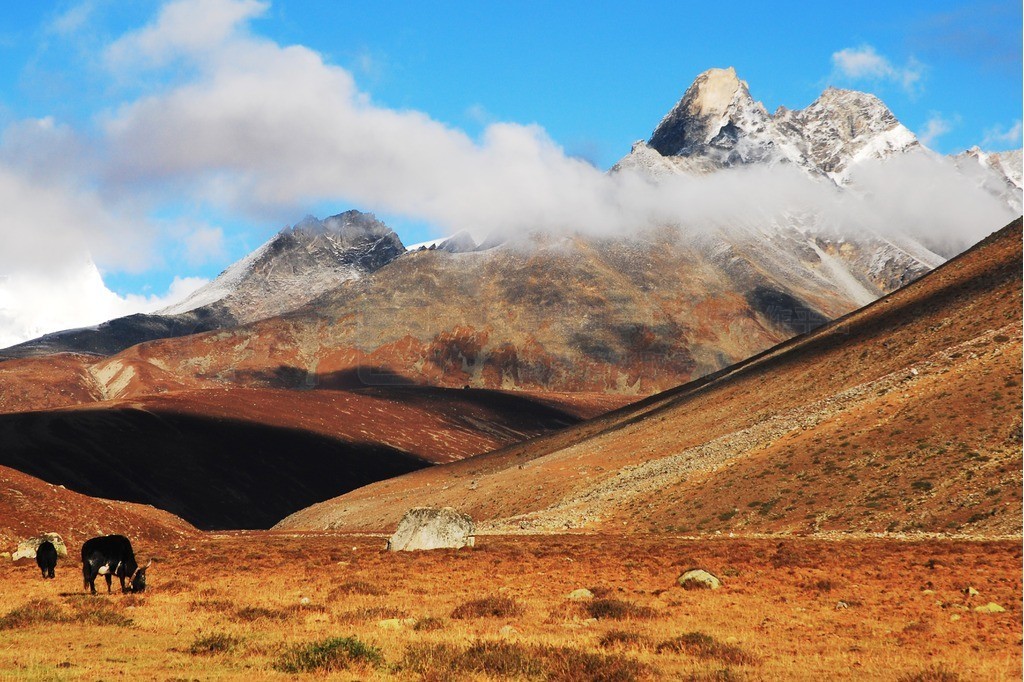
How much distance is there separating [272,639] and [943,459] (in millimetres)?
47790

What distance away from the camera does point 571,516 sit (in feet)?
243

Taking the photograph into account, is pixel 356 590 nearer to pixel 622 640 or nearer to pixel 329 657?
pixel 622 640

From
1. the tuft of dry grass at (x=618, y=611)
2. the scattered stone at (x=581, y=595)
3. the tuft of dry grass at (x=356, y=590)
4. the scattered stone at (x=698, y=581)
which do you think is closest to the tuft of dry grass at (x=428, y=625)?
the tuft of dry grass at (x=618, y=611)

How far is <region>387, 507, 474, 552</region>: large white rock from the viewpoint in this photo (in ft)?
158

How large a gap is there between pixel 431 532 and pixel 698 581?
20.7m

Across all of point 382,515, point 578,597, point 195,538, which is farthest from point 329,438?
point 578,597

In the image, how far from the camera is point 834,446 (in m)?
66.6

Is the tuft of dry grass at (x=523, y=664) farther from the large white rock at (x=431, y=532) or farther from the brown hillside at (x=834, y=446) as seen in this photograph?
the brown hillside at (x=834, y=446)

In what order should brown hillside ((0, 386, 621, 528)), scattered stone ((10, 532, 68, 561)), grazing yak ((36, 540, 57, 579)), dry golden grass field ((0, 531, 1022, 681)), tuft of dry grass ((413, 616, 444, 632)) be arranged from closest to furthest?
dry golden grass field ((0, 531, 1022, 681))
tuft of dry grass ((413, 616, 444, 632))
grazing yak ((36, 540, 57, 579))
scattered stone ((10, 532, 68, 561))
brown hillside ((0, 386, 621, 528))

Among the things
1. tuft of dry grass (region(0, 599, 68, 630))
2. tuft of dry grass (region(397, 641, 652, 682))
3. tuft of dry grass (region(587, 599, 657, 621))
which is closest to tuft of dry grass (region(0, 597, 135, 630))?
tuft of dry grass (region(0, 599, 68, 630))

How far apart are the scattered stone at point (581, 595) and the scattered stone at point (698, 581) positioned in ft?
12.1

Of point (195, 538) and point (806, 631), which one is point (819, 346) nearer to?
point (195, 538)

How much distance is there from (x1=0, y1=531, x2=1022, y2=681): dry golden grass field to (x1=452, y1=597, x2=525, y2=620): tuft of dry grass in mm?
94

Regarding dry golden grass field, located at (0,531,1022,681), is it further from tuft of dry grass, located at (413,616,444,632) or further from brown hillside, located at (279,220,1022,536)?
brown hillside, located at (279,220,1022,536)
